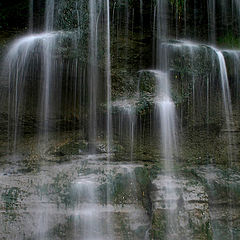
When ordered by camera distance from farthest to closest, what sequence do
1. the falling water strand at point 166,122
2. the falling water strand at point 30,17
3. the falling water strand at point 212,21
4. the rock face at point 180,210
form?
1. the falling water strand at point 212,21
2. the falling water strand at point 30,17
3. the falling water strand at point 166,122
4. the rock face at point 180,210

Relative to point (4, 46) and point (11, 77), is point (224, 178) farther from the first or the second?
point (4, 46)

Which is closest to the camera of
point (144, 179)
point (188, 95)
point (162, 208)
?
point (162, 208)

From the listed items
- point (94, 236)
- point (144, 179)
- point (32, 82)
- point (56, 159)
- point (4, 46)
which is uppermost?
point (4, 46)

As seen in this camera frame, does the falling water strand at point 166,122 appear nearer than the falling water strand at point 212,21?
Yes

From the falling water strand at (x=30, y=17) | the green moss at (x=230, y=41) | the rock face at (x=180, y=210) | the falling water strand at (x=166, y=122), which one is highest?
the falling water strand at (x=30, y=17)

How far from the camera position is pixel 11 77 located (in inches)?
223

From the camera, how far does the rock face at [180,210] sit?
15.8 ft

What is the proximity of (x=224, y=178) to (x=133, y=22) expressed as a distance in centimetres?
318

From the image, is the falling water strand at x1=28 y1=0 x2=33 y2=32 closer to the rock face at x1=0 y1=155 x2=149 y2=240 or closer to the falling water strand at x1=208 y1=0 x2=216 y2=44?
the rock face at x1=0 y1=155 x2=149 y2=240

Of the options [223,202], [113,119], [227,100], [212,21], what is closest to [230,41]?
[212,21]

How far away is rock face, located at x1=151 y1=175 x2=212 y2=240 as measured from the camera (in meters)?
4.83

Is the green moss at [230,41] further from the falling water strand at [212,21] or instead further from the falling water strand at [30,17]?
the falling water strand at [30,17]

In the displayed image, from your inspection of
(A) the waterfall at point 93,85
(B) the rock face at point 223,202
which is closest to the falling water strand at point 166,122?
(B) the rock face at point 223,202

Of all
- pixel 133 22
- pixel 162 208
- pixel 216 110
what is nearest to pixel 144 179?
pixel 162 208
